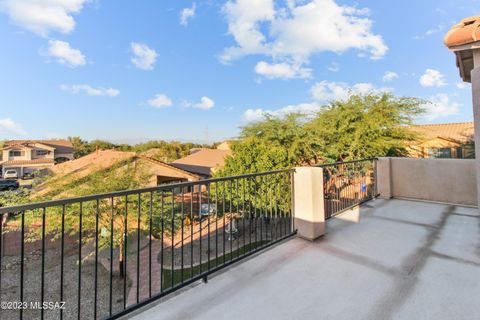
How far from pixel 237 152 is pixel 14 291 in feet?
30.3

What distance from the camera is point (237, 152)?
414 inches

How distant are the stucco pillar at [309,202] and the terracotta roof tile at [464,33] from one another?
3.02 metres

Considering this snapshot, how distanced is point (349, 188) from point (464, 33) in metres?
3.09

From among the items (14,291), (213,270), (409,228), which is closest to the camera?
(213,270)

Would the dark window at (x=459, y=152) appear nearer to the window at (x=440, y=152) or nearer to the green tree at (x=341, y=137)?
the window at (x=440, y=152)

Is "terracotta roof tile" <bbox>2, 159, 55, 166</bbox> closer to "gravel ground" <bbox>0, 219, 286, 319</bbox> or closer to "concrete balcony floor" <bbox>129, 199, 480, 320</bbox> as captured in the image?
"gravel ground" <bbox>0, 219, 286, 319</bbox>

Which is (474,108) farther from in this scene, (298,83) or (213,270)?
(298,83)

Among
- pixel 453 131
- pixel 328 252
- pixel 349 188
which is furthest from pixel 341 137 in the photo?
pixel 453 131

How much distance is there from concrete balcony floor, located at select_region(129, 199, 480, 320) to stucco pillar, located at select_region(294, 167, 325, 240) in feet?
0.49

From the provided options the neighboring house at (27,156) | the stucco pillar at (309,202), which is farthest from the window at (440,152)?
the neighboring house at (27,156)

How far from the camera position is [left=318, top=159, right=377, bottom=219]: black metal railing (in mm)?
4328

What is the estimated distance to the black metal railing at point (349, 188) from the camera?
4.33 m

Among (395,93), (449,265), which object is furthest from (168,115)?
(449,265)

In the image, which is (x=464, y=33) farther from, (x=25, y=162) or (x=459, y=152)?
(x=25, y=162)
